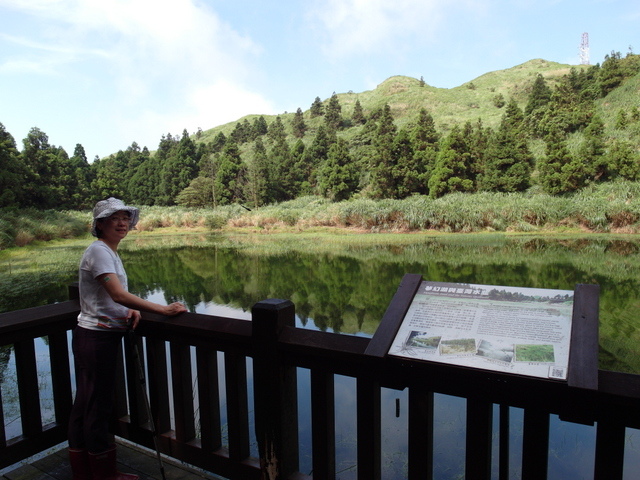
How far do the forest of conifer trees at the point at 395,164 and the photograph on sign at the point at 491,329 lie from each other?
1466 cm

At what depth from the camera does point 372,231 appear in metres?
14.5

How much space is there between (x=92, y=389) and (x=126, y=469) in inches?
17.1

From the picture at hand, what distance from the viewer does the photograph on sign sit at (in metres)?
0.95

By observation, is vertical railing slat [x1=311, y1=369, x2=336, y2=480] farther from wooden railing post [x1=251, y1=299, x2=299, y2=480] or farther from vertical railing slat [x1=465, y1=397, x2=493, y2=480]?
vertical railing slat [x1=465, y1=397, x2=493, y2=480]

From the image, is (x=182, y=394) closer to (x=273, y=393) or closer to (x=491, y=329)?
(x=273, y=393)

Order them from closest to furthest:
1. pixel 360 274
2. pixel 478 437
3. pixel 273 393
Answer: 1. pixel 478 437
2. pixel 273 393
3. pixel 360 274

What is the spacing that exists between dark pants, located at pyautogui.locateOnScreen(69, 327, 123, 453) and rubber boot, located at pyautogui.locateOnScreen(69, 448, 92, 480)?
1.0 inches

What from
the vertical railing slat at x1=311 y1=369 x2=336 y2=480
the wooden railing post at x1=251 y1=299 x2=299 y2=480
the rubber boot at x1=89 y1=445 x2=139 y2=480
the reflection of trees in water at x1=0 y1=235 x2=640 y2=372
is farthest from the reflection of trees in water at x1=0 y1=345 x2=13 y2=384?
the vertical railing slat at x1=311 y1=369 x2=336 y2=480

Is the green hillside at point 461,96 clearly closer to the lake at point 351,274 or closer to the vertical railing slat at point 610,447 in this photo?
the lake at point 351,274

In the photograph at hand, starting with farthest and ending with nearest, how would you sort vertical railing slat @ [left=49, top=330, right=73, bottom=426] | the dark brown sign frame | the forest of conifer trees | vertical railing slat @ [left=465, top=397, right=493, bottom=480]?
the forest of conifer trees < vertical railing slat @ [left=49, top=330, right=73, bottom=426] < vertical railing slat @ [left=465, top=397, right=493, bottom=480] < the dark brown sign frame

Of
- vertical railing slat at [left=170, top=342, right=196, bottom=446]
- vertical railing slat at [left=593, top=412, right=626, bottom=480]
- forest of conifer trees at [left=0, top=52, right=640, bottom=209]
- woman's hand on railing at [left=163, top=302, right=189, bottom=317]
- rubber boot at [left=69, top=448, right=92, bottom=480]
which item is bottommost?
rubber boot at [left=69, top=448, right=92, bottom=480]

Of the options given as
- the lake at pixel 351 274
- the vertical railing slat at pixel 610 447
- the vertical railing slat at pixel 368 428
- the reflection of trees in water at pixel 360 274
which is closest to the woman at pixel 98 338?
the vertical railing slat at pixel 368 428

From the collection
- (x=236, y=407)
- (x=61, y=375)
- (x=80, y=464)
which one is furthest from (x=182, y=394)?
(x=61, y=375)

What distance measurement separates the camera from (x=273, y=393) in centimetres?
127
